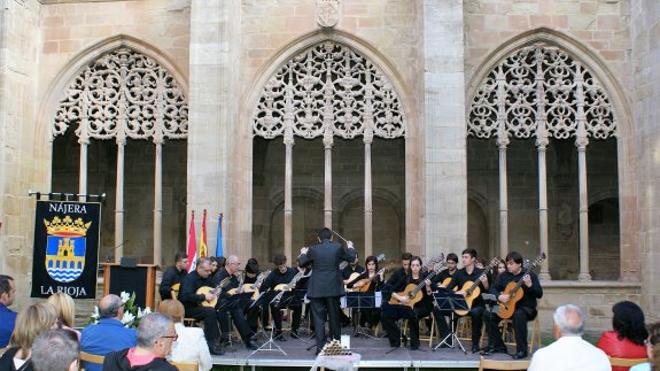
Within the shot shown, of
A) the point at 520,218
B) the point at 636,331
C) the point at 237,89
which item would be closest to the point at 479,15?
the point at 237,89

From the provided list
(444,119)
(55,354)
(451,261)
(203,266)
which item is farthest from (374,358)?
(55,354)

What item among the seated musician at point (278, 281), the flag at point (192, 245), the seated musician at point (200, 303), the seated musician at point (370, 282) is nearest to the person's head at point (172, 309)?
the seated musician at point (200, 303)

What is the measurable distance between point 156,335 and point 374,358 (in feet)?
15.3

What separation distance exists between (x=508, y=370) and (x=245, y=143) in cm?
833

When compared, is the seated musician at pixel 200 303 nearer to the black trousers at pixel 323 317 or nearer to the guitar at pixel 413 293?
the black trousers at pixel 323 317

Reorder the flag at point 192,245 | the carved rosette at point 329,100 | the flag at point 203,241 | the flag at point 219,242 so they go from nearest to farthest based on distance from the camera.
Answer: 1. the flag at point 192,245
2. the flag at point 203,241
3. the flag at point 219,242
4. the carved rosette at point 329,100

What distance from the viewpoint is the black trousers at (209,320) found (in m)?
8.98

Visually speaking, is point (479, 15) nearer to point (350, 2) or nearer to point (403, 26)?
point (403, 26)

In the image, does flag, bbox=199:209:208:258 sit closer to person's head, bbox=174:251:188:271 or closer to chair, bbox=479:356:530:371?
person's head, bbox=174:251:188:271

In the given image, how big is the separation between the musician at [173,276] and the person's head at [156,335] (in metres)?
5.15

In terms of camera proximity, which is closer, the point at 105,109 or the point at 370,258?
the point at 370,258

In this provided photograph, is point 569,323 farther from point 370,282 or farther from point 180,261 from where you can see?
point 180,261

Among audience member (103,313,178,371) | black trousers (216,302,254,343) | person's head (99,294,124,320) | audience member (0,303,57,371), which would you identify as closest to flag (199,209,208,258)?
black trousers (216,302,254,343)

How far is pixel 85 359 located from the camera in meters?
5.27
